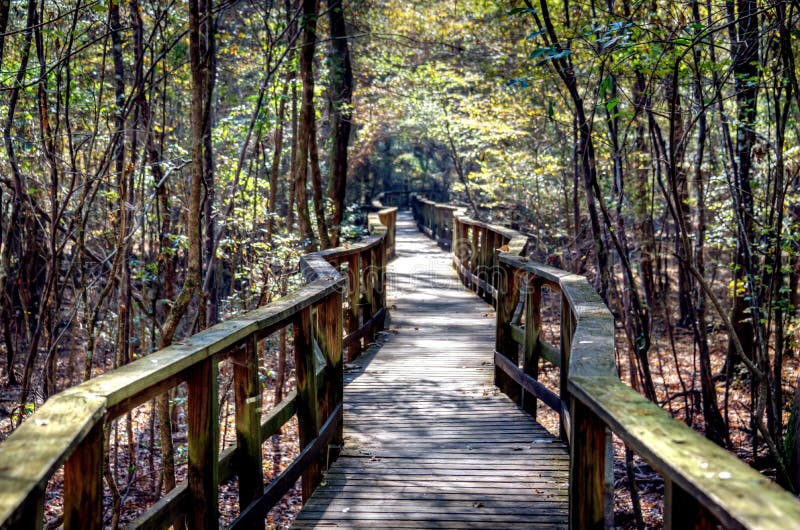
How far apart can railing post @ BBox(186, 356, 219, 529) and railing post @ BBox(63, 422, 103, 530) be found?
2.25 ft

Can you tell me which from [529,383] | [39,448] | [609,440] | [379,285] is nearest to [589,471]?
[609,440]

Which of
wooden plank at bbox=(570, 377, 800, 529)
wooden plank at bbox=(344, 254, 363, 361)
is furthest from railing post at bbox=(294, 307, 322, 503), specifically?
wooden plank at bbox=(344, 254, 363, 361)

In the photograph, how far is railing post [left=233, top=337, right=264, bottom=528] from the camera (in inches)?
125

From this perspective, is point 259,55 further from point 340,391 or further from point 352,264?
point 340,391

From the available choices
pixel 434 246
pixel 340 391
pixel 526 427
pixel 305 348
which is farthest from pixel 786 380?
pixel 434 246

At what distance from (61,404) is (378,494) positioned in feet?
8.12

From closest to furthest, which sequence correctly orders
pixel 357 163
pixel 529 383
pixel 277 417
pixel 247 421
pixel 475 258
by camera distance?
pixel 247 421, pixel 277 417, pixel 529 383, pixel 475 258, pixel 357 163

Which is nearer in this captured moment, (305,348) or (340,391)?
(305,348)

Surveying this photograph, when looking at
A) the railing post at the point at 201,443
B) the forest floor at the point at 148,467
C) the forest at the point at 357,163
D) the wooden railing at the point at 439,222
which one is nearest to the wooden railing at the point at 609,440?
the forest at the point at 357,163

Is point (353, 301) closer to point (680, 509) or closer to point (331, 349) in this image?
point (331, 349)

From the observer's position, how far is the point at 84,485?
199 centimetres

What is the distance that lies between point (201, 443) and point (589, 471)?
4.75 ft

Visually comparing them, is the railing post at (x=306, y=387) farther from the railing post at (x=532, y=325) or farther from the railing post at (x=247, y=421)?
the railing post at (x=532, y=325)

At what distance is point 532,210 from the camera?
56.6 feet
